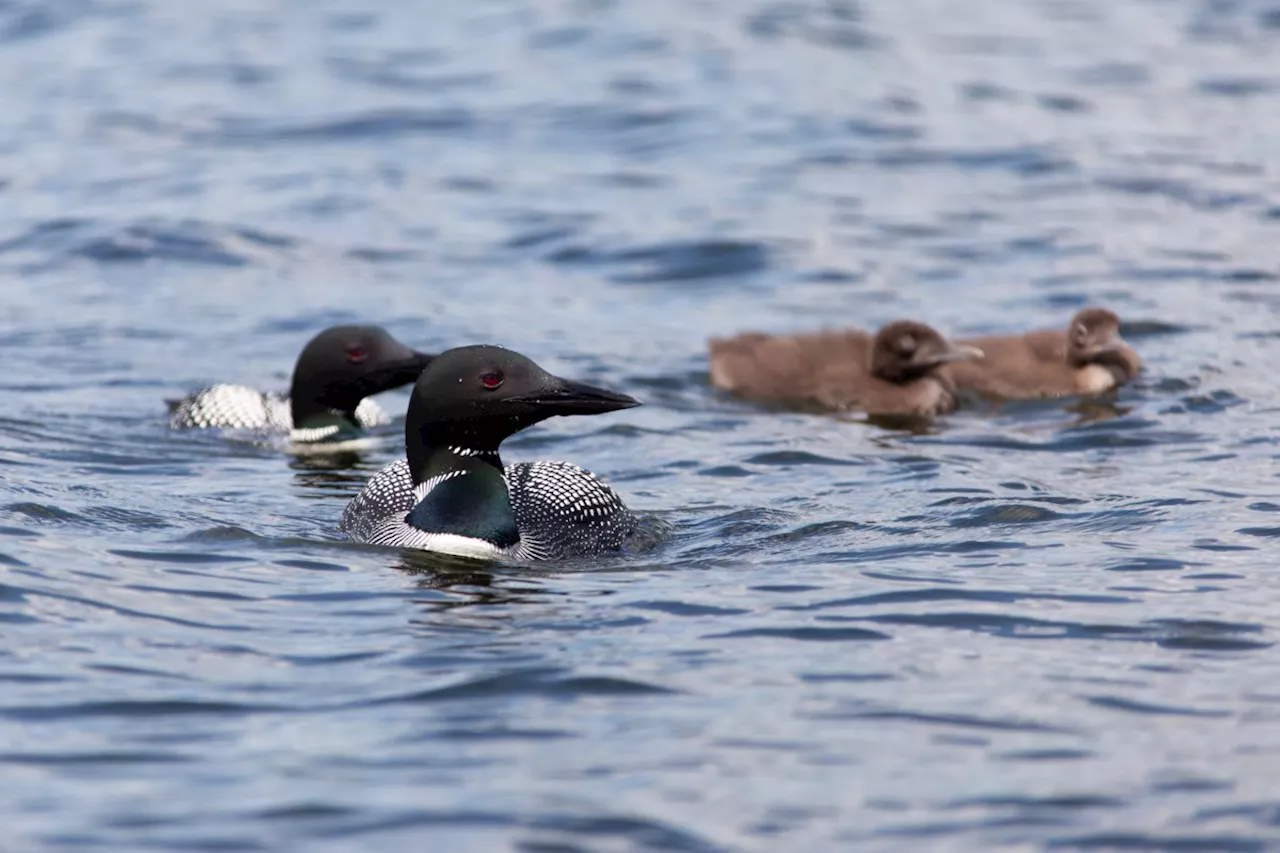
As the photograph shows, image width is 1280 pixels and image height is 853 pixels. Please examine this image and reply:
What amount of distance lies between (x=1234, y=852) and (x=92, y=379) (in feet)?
23.1

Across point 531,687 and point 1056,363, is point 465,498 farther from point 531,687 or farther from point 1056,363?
point 1056,363

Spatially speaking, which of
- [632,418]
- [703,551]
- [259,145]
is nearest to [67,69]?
[259,145]

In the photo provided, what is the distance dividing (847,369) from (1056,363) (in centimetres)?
97

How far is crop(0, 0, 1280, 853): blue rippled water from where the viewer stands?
4910 mm

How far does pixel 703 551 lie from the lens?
7.14 metres

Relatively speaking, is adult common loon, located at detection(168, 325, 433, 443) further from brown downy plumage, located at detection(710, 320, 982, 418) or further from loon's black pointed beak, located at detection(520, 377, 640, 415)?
loon's black pointed beak, located at detection(520, 377, 640, 415)

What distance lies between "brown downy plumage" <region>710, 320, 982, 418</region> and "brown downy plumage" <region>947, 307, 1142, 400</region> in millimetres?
205

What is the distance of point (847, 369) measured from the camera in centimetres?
1023

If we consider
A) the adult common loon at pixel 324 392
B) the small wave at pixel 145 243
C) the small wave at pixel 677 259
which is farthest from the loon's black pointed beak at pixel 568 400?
the small wave at pixel 145 243

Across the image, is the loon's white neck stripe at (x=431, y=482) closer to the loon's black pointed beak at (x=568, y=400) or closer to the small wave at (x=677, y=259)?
the loon's black pointed beak at (x=568, y=400)

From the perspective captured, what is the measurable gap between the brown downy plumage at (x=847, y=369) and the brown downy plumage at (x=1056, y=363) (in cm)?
21

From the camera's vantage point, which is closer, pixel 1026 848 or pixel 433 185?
pixel 1026 848

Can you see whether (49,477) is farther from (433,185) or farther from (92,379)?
(433,185)

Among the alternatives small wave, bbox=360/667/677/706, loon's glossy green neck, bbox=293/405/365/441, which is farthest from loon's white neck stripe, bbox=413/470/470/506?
loon's glossy green neck, bbox=293/405/365/441
